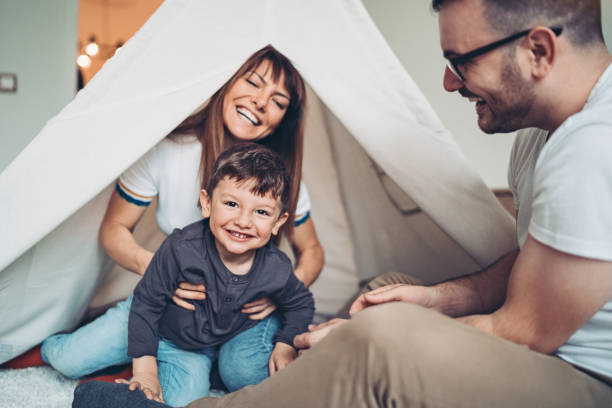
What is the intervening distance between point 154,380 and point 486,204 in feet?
2.86

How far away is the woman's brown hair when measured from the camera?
4.08 ft

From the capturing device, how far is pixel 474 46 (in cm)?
90

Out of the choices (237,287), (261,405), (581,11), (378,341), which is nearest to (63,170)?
(237,287)

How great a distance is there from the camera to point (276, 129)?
1.41m

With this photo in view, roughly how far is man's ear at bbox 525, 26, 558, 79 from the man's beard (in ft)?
0.09

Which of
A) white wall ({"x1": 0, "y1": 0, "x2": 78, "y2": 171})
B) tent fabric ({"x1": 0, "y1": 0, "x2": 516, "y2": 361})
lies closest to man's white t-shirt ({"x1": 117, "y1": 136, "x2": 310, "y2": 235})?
tent fabric ({"x1": 0, "y1": 0, "x2": 516, "y2": 361})

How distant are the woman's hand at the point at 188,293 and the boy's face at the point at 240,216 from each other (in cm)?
12

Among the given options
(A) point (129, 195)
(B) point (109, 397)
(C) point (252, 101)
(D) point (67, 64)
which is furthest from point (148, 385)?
(D) point (67, 64)

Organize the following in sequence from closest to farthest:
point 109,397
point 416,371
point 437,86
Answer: point 416,371, point 109,397, point 437,86

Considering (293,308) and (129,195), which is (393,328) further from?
(129,195)

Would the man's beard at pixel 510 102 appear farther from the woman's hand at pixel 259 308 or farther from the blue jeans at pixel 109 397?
the blue jeans at pixel 109 397

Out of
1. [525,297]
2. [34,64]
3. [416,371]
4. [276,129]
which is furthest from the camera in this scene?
[34,64]

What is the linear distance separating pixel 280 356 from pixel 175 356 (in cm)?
26

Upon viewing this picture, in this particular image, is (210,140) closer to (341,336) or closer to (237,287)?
(237,287)
